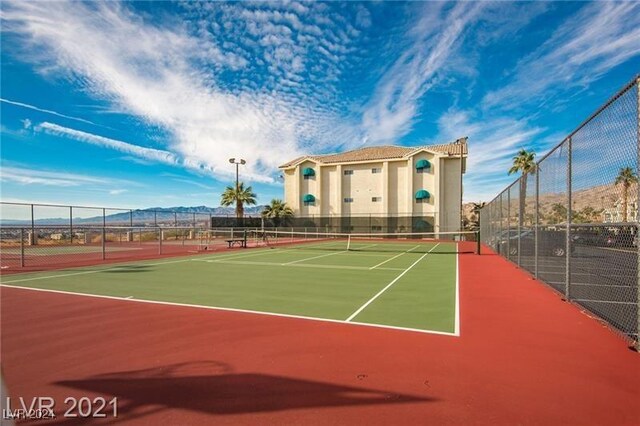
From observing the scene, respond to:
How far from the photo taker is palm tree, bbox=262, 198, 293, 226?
45.9 meters

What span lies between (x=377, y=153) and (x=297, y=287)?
38315 mm

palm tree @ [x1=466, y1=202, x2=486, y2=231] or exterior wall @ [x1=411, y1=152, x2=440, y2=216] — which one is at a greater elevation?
exterior wall @ [x1=411, y1=152, x2=440, y2=216]

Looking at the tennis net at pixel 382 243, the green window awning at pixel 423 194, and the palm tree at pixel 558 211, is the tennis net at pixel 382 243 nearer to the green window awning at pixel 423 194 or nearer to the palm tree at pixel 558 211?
the green window awning at pixel 423 194

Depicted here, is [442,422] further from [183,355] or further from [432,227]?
[432,227]

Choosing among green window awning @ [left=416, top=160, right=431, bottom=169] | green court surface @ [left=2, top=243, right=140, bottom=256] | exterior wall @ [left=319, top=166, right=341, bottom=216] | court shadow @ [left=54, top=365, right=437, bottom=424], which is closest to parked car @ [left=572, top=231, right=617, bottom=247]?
court shadow @ [left=54, top=365, right=437, bottom=424]

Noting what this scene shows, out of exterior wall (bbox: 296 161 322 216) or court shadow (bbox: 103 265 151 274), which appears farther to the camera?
exterior wall (bbox: 296 161 322 216)

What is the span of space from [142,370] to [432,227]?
37.4 meters

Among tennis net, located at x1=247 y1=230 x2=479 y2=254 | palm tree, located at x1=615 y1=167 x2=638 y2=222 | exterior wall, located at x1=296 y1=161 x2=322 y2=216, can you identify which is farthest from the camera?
exterior wall, located at x1=296 y1=161 x2=322 y2=216

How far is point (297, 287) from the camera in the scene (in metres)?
9.54

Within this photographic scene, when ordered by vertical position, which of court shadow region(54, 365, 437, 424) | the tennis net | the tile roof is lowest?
the tennis net

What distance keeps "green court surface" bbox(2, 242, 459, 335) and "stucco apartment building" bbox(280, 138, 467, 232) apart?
2620cm

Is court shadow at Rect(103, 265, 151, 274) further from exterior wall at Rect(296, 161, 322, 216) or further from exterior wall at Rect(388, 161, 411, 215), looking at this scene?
exterior wall at Rect(296, 161, 322, 216)

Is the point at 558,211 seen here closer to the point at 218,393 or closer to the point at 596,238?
the point at 596,238

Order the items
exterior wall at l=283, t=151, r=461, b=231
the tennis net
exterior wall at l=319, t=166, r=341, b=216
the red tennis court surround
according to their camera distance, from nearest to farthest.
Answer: the red tennis court surround, the tennis net, exterior wall at l=283, t=151, r=461, b=231, exterior wall at l=319, t=166, r=341, b=216
